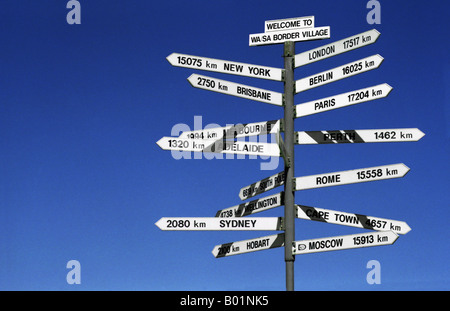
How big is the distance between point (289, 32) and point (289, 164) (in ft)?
6.53

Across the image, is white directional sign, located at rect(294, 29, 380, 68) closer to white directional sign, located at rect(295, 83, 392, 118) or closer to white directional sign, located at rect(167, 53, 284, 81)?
white directional sign, located at rect(167, 53, 284, 81)

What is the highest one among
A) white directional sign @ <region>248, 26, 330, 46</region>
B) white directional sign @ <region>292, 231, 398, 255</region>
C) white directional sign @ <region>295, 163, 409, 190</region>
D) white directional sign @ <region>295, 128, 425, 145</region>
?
white directional sign @ <region>248, 26, 330, 46</region>

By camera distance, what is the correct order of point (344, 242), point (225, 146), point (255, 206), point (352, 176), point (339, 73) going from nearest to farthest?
point (344, 242), point (352, 176), point (225, 146), point (339, 73), point (255, 206)

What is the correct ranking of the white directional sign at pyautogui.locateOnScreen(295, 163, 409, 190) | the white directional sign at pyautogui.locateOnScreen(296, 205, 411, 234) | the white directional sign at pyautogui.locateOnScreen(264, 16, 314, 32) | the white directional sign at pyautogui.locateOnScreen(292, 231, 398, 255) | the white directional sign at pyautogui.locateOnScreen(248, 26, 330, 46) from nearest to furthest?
the white directional sign at pyautogui.locateOnScreen(292, 231, 398, 255) < the white directional sign at pyautogui.locateOnScreen(295, 163, 409, 190) < the white directional sign at pyautogui.locateOnScreen(296, 205, 411, 234) < the white directional sign at pyautogui.locateOnScreen(248, 26, 330, 46) < the white directional sign at pyautogui.locateOnScreen(264, 16, 314, 32)

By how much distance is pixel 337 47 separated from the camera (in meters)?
9.17

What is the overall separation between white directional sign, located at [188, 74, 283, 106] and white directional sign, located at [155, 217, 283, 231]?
1.73 m

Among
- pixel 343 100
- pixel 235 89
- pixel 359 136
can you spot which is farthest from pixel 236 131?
pixel 359 136

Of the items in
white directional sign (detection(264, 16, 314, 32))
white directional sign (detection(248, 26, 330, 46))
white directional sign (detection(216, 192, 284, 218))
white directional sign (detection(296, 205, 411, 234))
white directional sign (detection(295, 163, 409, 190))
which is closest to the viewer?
white directional sign (detection(295, 163, 409, 190))

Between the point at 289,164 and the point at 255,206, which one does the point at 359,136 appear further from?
the point at 255,206

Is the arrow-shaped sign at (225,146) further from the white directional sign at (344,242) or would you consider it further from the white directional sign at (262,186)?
the white directional sign at (344,242)

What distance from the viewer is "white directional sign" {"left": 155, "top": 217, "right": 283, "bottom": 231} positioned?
8891 millimetres

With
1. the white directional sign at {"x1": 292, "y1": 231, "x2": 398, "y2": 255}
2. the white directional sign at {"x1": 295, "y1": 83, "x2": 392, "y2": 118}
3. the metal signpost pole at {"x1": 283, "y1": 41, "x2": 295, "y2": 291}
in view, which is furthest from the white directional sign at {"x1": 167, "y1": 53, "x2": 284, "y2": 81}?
the white directional sign at {"x1": 292, "y1": 231, "x2": 398, "y2": 255}

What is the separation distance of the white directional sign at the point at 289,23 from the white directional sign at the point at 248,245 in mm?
3047
